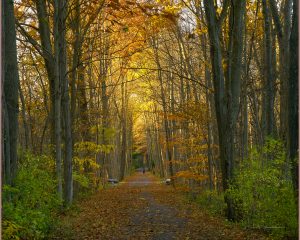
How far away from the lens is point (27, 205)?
8562 mm

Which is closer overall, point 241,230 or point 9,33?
point 9,33

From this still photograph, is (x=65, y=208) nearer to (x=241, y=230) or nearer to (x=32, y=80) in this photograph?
(x=241, y=230)

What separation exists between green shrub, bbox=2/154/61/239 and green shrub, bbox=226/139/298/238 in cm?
456

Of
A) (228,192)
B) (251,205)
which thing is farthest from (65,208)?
(251,205)

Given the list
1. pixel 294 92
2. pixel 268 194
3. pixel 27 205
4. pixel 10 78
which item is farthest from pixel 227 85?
pixel 27 205

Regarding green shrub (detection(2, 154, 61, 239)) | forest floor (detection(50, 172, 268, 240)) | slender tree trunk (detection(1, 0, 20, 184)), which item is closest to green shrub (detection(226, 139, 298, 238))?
forest floor (detection(50, 172, 268, 240))

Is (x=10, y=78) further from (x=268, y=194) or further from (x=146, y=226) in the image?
(x=268, y=194)

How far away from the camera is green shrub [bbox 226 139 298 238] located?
8.04 m

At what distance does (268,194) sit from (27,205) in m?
5.09

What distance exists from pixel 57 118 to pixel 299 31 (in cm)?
771

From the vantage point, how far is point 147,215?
13047mm

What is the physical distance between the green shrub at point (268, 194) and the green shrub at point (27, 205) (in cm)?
456

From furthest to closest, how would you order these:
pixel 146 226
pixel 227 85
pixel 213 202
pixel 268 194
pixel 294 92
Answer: pixel 213 202 < pixel 227 85 < pixel 146 226 < pixel 268 194 < pixel 294 92

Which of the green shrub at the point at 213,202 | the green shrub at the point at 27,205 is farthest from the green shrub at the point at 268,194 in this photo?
the green shrub at the point at 27,205
